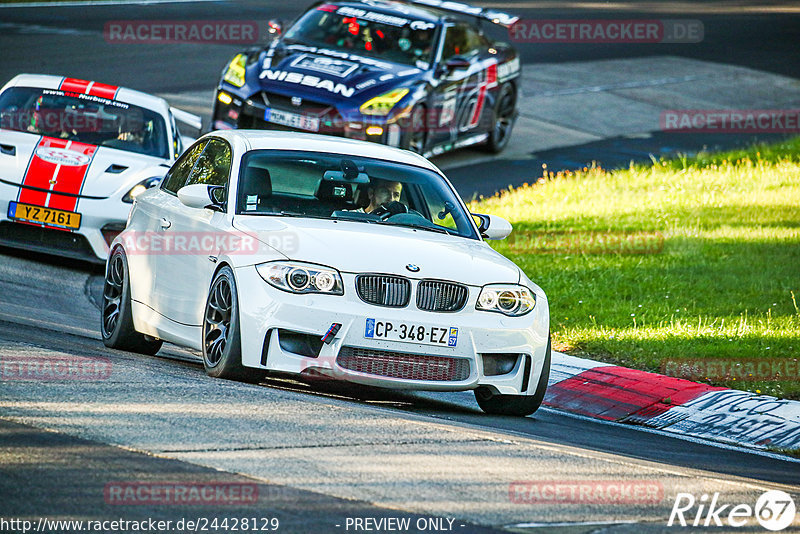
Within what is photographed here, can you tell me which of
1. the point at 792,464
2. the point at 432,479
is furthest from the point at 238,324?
the point at 792,464

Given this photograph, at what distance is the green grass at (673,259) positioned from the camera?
10508mm

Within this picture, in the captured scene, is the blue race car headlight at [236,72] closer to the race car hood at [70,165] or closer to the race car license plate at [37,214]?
the race car hood at [70,165]

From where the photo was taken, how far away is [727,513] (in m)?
5.88

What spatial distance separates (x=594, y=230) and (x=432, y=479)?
30.0 feet

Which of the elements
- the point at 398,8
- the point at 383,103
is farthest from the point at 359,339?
the point at 398,8

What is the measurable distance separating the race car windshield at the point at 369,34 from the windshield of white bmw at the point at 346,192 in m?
7.88

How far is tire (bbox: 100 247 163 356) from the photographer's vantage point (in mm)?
9008

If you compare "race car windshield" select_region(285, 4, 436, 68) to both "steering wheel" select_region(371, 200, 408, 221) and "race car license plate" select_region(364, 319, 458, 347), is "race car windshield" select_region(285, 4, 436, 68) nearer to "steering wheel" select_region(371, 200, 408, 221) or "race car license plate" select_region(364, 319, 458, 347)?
"steering wheel" select_region(371, 200, 408, 221)

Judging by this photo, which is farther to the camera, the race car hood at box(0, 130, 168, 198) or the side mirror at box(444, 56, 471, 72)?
the side mirror at box(444, 56, 471, 72)

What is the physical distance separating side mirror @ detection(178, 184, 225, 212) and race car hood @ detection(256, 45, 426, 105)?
22.8ft

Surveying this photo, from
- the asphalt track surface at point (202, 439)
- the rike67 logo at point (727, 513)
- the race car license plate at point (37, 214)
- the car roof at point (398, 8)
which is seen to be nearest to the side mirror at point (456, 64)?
the car roof at point (398, 8)

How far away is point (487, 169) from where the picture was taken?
18.3 m

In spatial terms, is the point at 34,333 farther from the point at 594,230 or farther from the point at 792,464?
the point at 594,230

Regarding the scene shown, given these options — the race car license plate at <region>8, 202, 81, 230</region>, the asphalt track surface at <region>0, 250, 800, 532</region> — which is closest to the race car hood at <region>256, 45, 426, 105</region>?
the race car license plate at <region>8, 202, 81, 230</region>
